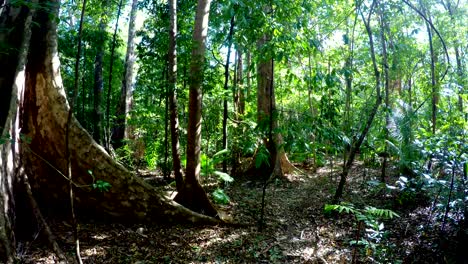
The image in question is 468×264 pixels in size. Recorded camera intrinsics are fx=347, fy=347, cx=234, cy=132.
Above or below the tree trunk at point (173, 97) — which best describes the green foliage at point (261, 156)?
below

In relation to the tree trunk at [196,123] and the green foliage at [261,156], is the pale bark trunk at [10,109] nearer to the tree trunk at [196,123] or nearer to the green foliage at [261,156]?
the tree trunk at [196,123]

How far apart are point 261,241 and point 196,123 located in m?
2.17

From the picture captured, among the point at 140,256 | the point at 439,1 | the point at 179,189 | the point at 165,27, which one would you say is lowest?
the point at 140,256

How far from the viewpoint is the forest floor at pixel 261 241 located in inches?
178

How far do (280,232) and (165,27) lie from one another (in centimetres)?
519

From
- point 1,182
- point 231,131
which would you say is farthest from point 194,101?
point 231,131

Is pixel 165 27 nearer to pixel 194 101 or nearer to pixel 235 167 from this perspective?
pixel 194 101

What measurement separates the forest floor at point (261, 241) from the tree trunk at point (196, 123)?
514 millimetres

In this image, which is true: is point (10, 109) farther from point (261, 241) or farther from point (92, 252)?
point (261, 241)

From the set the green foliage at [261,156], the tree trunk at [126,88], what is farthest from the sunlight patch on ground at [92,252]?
the tree trunk at [126,88]

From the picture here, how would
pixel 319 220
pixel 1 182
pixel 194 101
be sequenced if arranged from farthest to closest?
pixel 319 220
pixel 194 101
pixel 1 182

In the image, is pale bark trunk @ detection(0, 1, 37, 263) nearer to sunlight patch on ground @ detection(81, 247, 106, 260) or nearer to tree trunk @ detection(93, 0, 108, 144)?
sunlight patch on ground @ detection(81, 247, 106, 260)

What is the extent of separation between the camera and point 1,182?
3.81 meters

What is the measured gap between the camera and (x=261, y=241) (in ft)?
17.8
